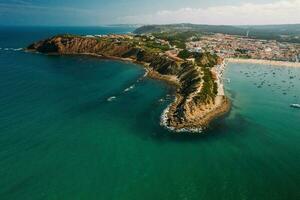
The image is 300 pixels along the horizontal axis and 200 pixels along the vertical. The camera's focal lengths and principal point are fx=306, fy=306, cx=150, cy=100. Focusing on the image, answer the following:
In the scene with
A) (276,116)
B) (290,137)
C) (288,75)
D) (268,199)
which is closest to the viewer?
(268,199)

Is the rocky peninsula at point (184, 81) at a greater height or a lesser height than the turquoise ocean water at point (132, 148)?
greater

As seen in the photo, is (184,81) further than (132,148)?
Yes

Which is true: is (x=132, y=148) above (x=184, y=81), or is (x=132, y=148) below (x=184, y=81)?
below

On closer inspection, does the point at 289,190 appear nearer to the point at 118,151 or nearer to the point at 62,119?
the point at 118,151

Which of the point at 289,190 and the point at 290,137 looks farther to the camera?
the point at 290,137

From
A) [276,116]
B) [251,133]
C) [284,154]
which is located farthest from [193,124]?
[276,116]

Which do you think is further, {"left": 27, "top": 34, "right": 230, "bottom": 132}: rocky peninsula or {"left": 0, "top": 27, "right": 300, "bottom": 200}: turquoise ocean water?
{"left": 27, "top": 34, "right": 230, "bottom": 132}: rocky peninsula

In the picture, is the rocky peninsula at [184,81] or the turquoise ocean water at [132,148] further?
the rocky peninsula at [184,81]

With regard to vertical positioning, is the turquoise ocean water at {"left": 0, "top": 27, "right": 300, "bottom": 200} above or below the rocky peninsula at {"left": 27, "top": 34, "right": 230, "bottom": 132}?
below
